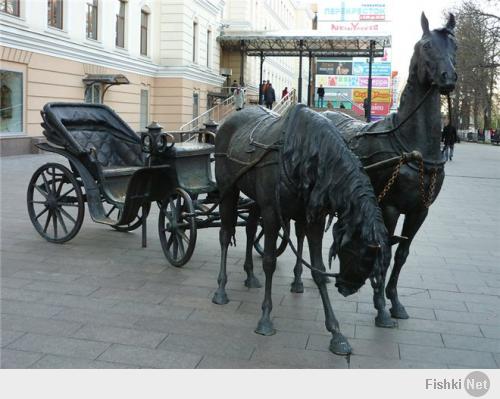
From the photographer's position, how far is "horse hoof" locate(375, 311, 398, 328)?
193 inches

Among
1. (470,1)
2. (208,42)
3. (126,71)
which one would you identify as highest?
(470,1)

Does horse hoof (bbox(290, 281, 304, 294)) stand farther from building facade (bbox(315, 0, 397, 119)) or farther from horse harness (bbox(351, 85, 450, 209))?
building facade (bbox(315, 0, 397, 119))

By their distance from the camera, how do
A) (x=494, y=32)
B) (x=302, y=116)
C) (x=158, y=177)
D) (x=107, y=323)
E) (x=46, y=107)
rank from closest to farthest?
(x=302, y=116) < (x=107, y=323) < (x=158, y=177) < (x=46, y=107) < (x=494, y=32)

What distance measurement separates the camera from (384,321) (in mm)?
4914

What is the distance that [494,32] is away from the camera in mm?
29328

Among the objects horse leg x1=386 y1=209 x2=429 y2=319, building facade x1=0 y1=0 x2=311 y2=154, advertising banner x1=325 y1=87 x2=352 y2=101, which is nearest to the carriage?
horse leg x1=386 y1=209 x2=429 y2=319

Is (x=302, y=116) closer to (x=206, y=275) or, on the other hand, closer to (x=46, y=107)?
(x=206, y=275)

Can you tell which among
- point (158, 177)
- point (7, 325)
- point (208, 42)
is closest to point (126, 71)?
point (208, 42)

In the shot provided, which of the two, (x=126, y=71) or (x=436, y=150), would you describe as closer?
(x=436, y=150)

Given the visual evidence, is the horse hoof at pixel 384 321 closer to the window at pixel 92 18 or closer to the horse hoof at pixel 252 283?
the horse hoof at pixel 252 283

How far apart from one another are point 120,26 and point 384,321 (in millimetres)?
22347

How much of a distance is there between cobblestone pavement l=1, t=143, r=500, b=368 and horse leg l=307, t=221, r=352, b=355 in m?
0.09

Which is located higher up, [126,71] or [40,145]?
[126,71]

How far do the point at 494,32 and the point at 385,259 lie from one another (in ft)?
95.7
